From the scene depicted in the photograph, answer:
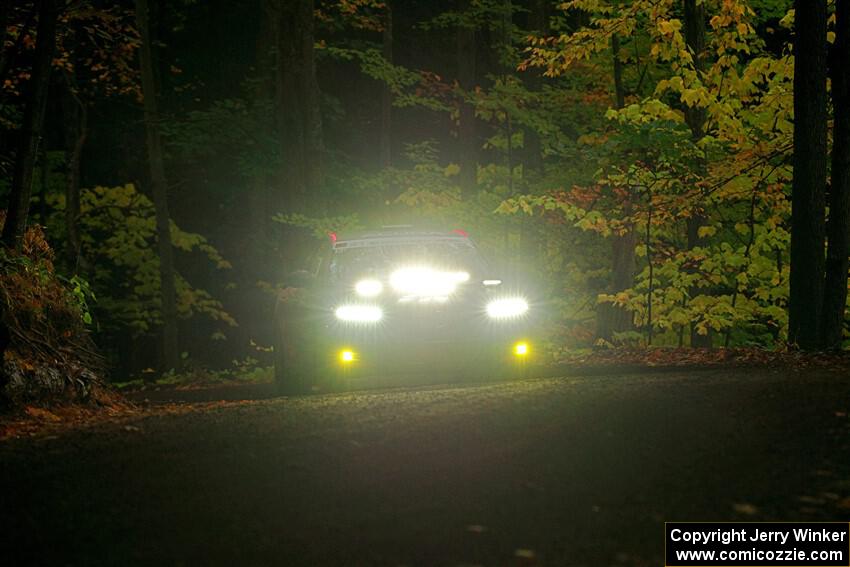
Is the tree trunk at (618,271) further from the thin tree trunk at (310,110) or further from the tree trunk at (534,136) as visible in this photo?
the thin tree trunk at (310,110)

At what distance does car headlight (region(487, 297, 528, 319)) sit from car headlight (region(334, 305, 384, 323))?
116cm

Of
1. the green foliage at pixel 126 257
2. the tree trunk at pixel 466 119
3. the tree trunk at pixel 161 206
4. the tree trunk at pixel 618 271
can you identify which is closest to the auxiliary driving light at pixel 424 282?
the tree trunk at pixel 618 271

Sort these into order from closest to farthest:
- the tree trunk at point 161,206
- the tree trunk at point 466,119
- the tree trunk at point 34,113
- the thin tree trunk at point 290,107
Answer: the tree trunk at point 34,113 → the thin tree trunk at point 290,107 → the tree trunk at point 161,206 → the tree trunk at point 466,119

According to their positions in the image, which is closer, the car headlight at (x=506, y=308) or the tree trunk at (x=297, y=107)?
the car headlight at (x=506, y=308)

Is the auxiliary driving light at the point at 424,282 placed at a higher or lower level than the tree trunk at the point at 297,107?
lower

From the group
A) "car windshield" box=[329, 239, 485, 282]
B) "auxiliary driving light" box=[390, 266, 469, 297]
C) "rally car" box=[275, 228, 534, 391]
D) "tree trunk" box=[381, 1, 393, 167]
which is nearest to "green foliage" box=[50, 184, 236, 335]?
"tree trunk" box=[381, 1, 393, 167]

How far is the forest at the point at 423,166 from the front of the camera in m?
14.0

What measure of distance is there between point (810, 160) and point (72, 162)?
18.7 m

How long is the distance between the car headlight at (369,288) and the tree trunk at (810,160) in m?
5.84

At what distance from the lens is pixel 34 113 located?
12750 mm

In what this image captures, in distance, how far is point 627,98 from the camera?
24.1 m

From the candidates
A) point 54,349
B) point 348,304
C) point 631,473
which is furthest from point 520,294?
point 631,473

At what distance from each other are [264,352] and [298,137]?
33.5 feet

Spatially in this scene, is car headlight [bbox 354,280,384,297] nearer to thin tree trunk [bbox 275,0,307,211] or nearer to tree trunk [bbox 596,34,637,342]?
thin tree trunk [bbox 275,0,307,211]
